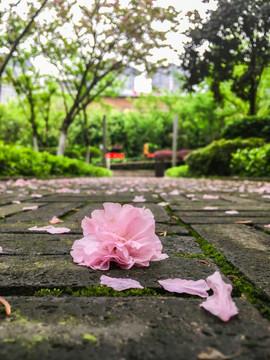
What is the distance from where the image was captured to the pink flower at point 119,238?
1.04 meters

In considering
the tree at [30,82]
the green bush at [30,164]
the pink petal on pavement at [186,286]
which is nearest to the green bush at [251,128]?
the green bush at [30,164]

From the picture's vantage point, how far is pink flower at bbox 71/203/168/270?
1039 millimetres

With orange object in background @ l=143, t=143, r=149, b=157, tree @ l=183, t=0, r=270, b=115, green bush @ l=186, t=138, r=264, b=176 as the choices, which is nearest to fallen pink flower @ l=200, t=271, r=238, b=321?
tree @ l=183, t=0, r=270, b=115

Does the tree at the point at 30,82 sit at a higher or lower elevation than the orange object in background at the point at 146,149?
higher

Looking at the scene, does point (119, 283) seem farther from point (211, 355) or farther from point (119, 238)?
point (211, 355)

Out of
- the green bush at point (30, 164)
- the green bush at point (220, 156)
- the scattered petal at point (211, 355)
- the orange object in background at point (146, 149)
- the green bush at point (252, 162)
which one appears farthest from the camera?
the orange object in background at point (146, 149)

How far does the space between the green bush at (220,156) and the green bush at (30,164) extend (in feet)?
12.1

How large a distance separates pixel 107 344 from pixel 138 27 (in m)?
9.74

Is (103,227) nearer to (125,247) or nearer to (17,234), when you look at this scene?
(125,247)

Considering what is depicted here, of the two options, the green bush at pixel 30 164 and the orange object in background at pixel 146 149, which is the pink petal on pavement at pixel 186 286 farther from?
the orange object in background at pixel 146 149

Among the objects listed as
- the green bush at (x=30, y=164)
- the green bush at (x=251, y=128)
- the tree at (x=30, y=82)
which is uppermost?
the tree at (x=30, y=82)

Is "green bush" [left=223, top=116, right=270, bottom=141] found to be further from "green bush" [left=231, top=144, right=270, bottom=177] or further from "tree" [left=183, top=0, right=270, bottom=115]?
"tree" [left=183, top=0, right=270, bottom=115]

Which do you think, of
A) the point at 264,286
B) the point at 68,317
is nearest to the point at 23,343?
the point at 68,317

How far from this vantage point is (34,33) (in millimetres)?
11039
